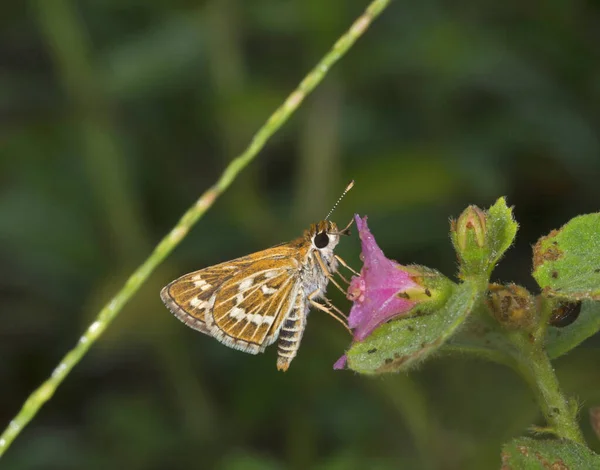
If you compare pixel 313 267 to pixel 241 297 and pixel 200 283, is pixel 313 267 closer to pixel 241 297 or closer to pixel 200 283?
pixel 241 297

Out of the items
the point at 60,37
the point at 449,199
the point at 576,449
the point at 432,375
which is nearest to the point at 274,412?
the point at 432,375

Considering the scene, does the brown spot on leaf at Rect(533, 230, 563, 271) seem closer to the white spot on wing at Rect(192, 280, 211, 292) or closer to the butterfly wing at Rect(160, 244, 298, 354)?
the butterfly wing at Rect(160, 244, 298, 354)

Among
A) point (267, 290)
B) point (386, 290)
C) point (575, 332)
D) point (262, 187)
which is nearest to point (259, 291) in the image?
point (267, 290)

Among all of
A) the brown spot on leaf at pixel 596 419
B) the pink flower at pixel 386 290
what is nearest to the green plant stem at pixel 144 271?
the pink flower at pixel 386 290

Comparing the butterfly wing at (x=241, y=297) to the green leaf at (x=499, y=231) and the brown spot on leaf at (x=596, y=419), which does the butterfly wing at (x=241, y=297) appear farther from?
the brown spot on leaf at (x=596, y=419)

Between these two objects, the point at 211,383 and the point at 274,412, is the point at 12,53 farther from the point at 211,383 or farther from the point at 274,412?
the point at 274,412

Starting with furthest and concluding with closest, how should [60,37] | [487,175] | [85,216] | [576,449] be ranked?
[85,216] < [60,37] < [487,175] < [576,449]

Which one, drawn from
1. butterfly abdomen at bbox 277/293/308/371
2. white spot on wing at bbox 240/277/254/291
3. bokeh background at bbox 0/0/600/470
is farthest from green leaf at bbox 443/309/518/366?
bokeh background at bbox 0/0/600/470
